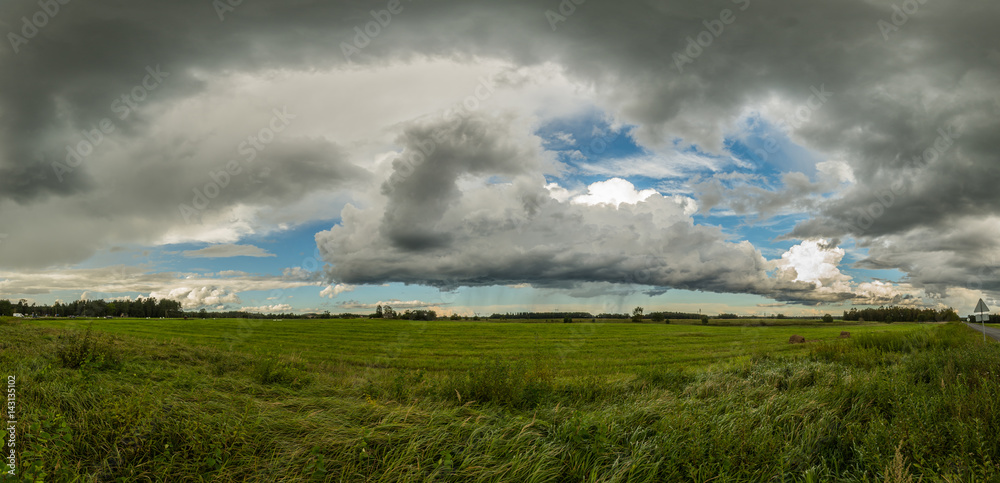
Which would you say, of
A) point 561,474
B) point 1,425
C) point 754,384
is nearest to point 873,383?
point 754,384

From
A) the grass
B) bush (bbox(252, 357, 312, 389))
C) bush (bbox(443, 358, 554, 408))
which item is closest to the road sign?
the grass

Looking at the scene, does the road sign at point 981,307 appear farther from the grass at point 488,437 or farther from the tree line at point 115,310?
the tree line at point 115,310

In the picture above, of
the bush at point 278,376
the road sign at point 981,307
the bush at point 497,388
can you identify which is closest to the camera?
the bush at point 497,388

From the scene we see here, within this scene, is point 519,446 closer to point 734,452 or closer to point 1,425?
point 734,452

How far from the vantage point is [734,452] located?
19.6 feet

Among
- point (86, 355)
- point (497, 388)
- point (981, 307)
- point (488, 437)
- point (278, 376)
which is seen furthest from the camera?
point (981, 307)

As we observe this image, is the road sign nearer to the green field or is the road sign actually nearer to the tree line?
the green field

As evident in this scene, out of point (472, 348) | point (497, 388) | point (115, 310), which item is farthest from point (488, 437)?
point (115, 310)

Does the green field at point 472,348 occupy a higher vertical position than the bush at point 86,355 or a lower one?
lower

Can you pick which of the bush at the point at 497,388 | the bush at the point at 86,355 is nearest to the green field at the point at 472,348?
the bush at the point at 497,388

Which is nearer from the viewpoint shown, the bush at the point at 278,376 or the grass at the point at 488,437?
the grass at the point at 488,437

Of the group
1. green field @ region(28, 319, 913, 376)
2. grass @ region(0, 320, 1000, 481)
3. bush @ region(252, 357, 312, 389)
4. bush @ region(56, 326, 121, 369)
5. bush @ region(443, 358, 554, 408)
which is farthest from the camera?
green field @ region(28, 319, 913, 376)

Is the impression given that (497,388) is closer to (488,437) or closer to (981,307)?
(488,437)

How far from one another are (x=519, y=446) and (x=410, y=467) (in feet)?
5.15
